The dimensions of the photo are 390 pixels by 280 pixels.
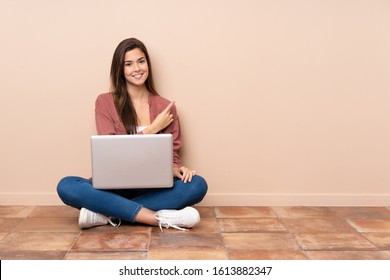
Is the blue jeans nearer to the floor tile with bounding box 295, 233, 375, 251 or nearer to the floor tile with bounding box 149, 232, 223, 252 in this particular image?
the floor tile with bounding box 149, 232, 223, 252

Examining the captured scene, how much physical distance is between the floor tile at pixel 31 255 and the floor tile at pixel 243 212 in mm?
983

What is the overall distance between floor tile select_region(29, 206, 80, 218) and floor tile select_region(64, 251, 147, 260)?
2.26 ft

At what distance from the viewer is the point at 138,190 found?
2832 millimetres

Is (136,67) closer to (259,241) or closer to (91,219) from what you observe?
(91,219)

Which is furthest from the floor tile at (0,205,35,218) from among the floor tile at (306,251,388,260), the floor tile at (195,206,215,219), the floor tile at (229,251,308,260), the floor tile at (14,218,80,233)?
the floor tile at (306,251,388,260)

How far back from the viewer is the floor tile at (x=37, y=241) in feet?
7.72

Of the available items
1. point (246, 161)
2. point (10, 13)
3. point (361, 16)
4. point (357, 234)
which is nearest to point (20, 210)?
point (10, 13)

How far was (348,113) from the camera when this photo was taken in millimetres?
3160

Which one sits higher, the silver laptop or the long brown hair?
the long brown hair

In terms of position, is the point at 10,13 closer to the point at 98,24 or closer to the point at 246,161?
the point at 98,24

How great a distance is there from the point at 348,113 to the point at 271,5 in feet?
2.48

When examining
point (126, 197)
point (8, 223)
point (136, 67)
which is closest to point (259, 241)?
point (126, 197)

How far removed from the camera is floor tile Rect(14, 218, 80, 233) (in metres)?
2.66

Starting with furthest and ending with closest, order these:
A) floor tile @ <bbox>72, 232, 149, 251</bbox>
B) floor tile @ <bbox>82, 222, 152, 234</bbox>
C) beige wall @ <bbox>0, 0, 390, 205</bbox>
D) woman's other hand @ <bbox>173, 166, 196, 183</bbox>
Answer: beige wall @ <bbox>0, 0, 390, 205</bbox>
woman's other hand @ <bbox>173, 166, 196, 183</bbox>
floor tile @ <bbox>82, 222, 152, 234</bbox>
floor tile @ <bbox>72, 232, 149, 251</bbox>
